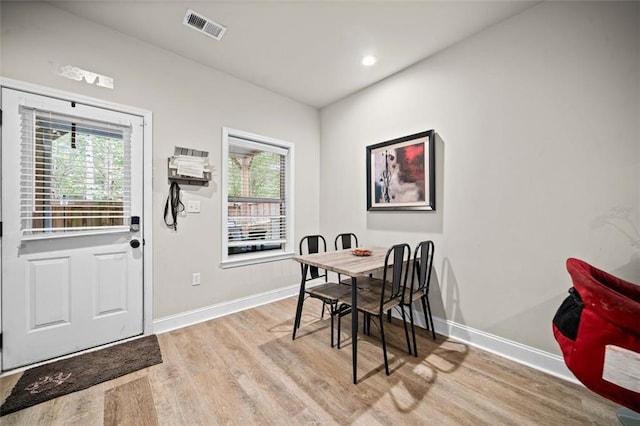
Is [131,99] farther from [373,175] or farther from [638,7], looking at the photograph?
[638,7]

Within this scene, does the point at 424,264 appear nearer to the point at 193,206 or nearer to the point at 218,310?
the point at 218,310

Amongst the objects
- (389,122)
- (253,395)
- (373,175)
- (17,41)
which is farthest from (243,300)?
(17,41)

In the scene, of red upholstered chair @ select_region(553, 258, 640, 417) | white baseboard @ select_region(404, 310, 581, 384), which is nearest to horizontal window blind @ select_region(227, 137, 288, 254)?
white baseboard @ select_region(404, 310, 581, 384)

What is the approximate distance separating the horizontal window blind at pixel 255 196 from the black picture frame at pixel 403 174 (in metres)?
1.29

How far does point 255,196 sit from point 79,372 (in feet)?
7.39

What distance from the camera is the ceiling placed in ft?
6.45

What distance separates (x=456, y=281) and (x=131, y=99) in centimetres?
349

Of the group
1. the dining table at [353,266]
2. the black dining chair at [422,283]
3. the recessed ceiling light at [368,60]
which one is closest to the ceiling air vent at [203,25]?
the recessed ceiling light at [368,60]

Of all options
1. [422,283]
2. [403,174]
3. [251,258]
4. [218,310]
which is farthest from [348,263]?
[218,310]

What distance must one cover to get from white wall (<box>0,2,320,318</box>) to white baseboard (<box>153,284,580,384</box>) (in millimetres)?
87

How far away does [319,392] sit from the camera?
1.65 m

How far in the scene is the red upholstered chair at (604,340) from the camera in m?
1.11

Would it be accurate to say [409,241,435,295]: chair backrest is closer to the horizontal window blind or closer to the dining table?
the dining table

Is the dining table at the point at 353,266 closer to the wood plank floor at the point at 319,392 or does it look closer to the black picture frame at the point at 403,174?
the wood plank floor at the point at 319,392
